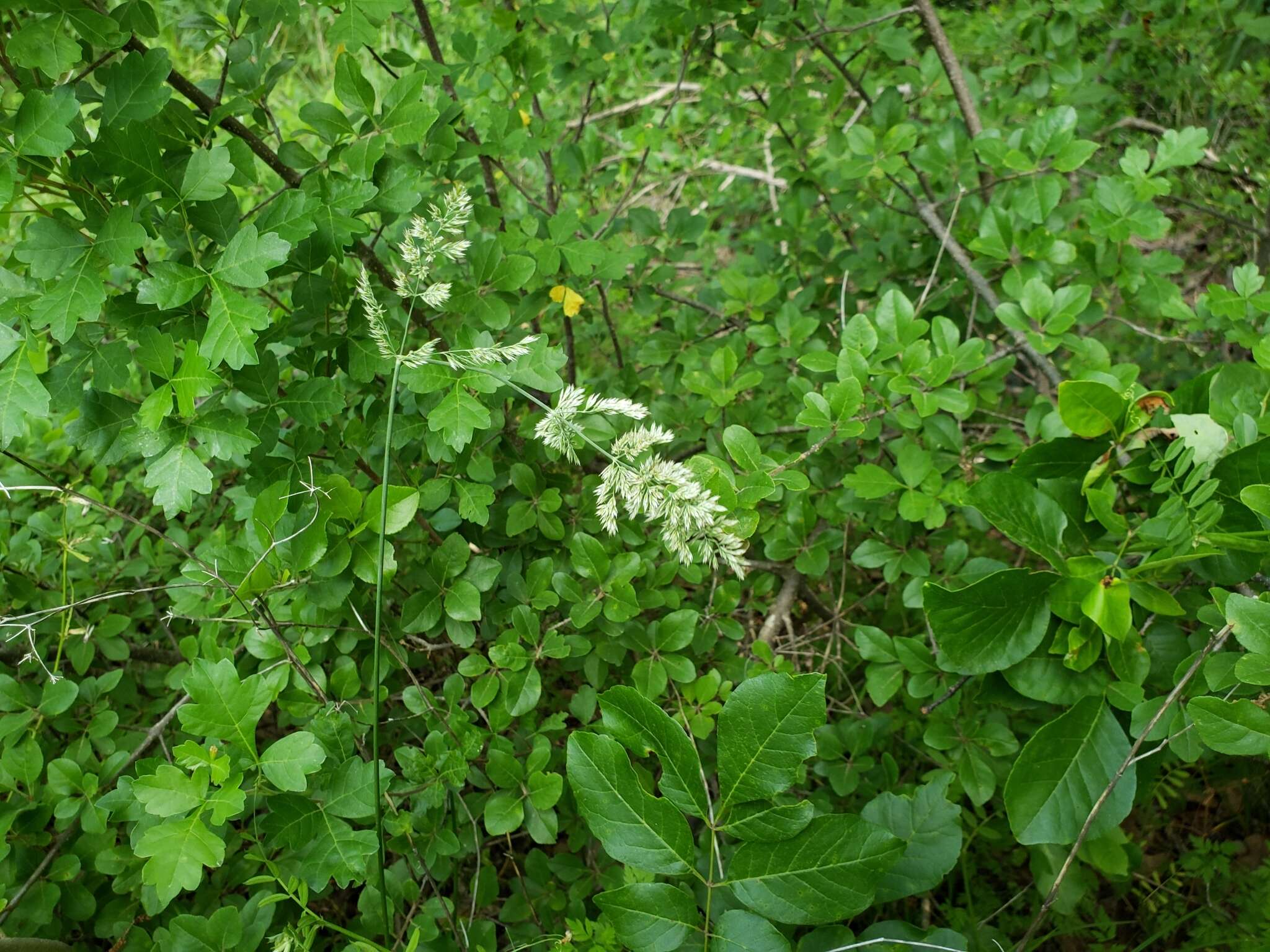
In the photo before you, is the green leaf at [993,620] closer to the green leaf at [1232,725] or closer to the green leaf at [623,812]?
the green leaf at [1232,725]

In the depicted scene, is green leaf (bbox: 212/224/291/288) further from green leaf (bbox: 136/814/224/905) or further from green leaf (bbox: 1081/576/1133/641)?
green leaf (bbox: 1081/576/1133/641)

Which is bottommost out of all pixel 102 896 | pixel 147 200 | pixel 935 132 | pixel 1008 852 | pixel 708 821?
pixel 1008 852

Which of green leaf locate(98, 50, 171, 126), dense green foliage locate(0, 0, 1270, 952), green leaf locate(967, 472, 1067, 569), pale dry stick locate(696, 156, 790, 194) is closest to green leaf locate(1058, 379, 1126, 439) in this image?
dense green foliage locate(0, 0, 1270, 952)

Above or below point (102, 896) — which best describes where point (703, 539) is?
above

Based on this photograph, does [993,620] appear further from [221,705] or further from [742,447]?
[221,705]

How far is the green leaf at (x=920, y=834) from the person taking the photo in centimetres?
142

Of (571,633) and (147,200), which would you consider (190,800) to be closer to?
(571,633)

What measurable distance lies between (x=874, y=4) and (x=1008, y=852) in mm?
2689

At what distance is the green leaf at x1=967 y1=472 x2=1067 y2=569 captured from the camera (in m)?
1.54

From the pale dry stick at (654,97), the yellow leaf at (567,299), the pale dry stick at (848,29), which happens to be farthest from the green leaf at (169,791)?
the pale dry stick at (654,97)

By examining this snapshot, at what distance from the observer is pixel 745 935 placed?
49.2 inches

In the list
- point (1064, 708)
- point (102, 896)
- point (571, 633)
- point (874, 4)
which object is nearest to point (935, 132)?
point (874, 4)

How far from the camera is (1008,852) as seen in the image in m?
2.16

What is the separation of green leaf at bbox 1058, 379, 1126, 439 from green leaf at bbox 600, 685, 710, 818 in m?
0.93
